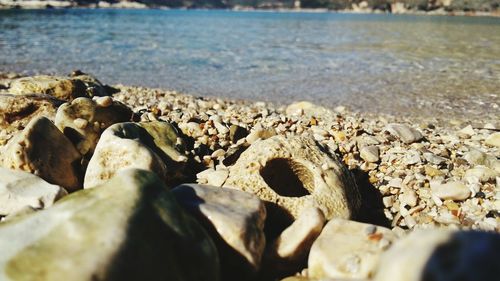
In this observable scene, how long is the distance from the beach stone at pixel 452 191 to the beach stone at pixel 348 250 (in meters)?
1.46

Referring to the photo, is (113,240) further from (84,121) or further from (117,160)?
(84,121)

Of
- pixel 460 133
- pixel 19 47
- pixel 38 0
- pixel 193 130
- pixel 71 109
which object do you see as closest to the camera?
pixel 71 109

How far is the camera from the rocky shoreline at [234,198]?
207 centimetres

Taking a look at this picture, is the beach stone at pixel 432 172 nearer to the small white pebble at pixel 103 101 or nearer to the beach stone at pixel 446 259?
the beach stone at pixel 446 259

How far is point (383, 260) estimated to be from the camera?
1796mm

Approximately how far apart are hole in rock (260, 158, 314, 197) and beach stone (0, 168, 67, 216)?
1.77 m

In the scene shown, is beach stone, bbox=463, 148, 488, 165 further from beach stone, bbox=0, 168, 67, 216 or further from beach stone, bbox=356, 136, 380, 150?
beach stone, bbox=0, 168, 67, 216

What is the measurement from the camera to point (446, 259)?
162cm

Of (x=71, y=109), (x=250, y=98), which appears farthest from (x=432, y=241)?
(x=250, y=98)

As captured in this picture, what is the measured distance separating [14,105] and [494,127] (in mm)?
7373

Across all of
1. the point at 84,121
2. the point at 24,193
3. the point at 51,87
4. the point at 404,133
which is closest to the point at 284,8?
the point at 51,87

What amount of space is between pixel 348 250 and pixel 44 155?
2.72 meters

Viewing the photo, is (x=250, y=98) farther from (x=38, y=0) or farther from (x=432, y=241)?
(x=38, y=0)

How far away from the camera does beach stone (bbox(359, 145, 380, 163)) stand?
16.0ft
